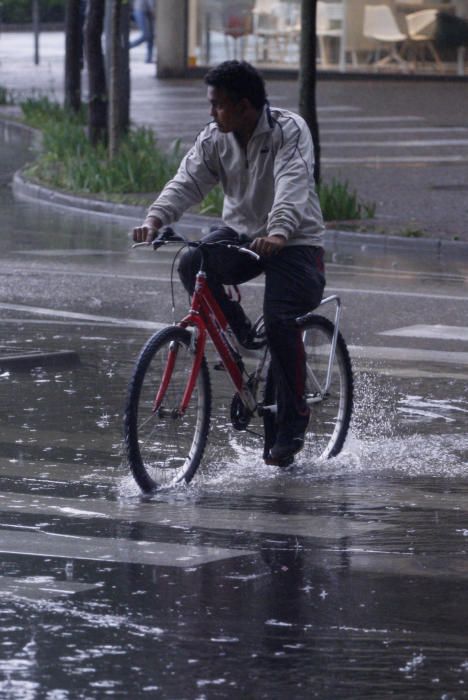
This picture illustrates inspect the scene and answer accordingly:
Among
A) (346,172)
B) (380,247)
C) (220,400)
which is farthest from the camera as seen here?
(346,172)

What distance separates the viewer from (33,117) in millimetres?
26922

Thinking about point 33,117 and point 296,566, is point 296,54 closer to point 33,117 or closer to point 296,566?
point 33,117

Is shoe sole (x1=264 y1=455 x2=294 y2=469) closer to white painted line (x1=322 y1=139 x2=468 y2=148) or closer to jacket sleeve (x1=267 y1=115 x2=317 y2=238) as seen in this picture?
jacket sleeve (x1=267 y1=115 x2=317 y2=238)

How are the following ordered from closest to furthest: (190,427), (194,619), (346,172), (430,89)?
(194,619)
(190,427)
(346,172)
(430,89)

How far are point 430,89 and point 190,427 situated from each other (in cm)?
2981

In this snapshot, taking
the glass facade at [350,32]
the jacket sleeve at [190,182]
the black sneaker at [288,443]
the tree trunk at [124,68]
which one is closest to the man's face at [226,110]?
the jacket sleeve at [190,182]

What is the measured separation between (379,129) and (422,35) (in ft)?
30.6

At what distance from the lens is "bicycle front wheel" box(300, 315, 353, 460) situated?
7.22 meters

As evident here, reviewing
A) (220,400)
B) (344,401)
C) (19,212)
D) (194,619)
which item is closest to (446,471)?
(344,401)

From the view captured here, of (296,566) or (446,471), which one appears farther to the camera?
(446,471)

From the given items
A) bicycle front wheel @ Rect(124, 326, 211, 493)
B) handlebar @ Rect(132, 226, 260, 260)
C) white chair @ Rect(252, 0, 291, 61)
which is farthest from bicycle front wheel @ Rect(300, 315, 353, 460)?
white chair @ Rect(252, 0, 291, 61)

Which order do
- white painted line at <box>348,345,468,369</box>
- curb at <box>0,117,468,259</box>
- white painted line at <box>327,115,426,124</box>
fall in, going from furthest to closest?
white painted line at <box>327,115,426,124</box> → curb at <box>0,117,468,259</box> → white painted line at <box>348,345,468,369</box>

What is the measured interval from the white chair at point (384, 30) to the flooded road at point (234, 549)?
87.6 feet

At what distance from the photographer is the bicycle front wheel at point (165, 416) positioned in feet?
20.9
